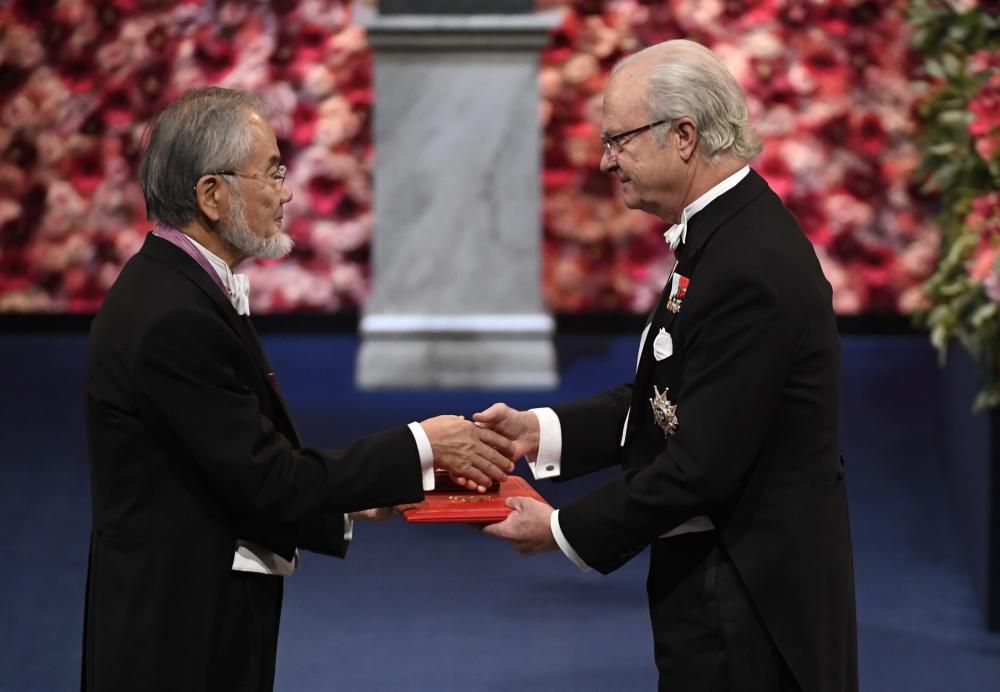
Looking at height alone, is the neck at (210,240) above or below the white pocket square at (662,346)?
above

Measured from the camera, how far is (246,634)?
90.9 inches

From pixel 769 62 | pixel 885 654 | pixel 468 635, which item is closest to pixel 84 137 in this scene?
pixel 769 62

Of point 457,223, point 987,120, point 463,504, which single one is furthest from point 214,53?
point 463,504

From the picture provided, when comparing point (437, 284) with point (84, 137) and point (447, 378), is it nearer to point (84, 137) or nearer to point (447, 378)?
point (447, 378)

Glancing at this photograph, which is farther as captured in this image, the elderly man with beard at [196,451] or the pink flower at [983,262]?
the pink flower at [983,262]

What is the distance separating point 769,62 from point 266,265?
2.69 m

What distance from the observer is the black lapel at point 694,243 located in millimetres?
2264

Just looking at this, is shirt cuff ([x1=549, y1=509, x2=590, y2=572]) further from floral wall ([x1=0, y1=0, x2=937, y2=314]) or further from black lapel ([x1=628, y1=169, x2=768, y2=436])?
floral wall ([x1=0, y1=0, x2=937, y2=314])

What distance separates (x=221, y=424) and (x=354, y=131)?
5701 millimetres

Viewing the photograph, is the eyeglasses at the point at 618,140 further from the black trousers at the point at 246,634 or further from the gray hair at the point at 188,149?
the black trousers at the point at 246,634

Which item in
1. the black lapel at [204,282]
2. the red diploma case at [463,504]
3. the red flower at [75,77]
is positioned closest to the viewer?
the black lapel at [204,282]

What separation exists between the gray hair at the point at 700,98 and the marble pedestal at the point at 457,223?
4.33 m

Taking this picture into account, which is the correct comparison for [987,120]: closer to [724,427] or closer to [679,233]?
[679,233]

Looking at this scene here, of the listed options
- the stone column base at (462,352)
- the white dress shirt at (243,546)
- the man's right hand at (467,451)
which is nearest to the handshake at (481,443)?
the man's right hand at (467,451)
